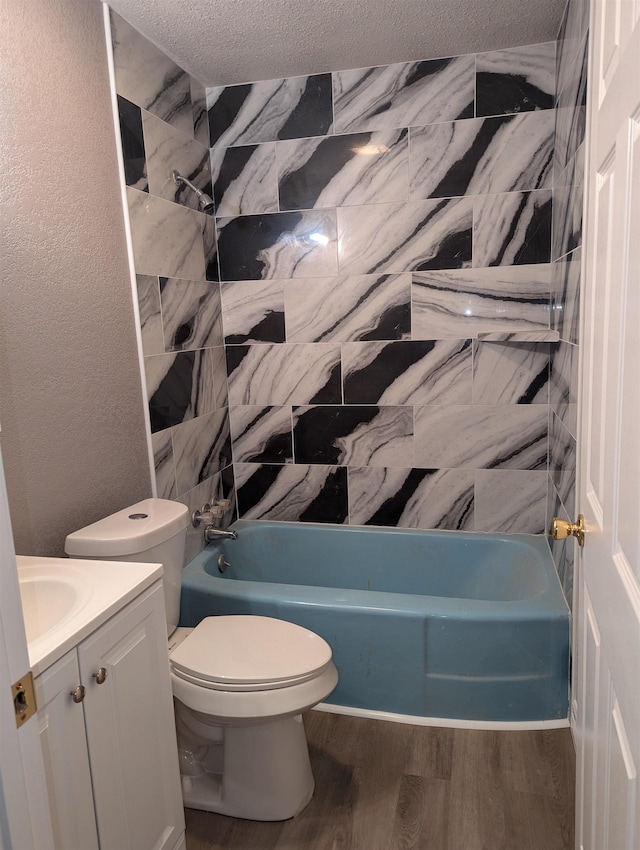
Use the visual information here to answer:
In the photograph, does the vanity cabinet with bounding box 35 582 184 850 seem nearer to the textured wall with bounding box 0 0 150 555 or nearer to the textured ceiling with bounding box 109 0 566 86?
the textured wall with bounding box 0 0 150 555

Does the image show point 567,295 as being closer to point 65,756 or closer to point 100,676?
point 100,676

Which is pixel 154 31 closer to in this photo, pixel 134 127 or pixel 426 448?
pixel 134 127

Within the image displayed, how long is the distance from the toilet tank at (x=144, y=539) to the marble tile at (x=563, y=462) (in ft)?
4.20

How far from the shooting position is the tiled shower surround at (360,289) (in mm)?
2584


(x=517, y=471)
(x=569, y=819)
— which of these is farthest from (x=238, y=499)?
(x=569, y=819)

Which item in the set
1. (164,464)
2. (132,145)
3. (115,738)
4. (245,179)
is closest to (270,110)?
(245,179)

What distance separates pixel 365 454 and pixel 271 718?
4.82ft

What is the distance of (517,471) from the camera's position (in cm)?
280

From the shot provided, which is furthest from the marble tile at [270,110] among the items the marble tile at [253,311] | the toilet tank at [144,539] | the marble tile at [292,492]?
the toilet tank at [144,539]

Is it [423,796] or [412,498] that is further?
[412,498]

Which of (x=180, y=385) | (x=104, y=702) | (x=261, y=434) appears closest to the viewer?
(x=104, y=702)

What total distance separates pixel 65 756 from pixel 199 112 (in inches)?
103

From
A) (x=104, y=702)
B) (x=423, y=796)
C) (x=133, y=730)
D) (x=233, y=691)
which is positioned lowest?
(x=423, y=796)

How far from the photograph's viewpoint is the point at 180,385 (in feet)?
8.63
